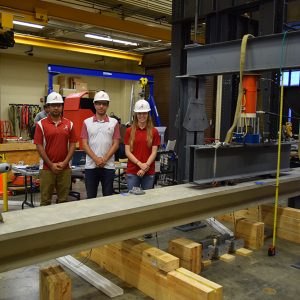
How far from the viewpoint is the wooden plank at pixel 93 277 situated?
3.37 metres

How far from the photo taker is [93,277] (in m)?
3.59

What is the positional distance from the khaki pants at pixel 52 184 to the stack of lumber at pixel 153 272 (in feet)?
3.43

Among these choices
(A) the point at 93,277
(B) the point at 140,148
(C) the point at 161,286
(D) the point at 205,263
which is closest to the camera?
(C) the point at 161,286

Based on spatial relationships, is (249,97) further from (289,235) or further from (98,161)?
(289,235)

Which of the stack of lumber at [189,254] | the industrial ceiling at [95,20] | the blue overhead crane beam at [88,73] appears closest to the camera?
the stack of lumber at [189,254]

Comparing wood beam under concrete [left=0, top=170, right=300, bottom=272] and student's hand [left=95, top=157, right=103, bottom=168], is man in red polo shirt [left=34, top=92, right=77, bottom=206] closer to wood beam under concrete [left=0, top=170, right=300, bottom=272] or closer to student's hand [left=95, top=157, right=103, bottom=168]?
student's hand [left=95, top=157, right=103, bottom=168]

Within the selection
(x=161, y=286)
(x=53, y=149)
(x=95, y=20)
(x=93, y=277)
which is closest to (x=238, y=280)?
(x=161, y=286)

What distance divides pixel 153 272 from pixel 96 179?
1.69 metres

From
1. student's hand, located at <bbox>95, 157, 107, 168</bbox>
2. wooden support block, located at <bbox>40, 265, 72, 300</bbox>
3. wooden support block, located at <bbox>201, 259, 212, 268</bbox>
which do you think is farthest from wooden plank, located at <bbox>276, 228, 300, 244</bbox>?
wooden support block, located at <bbox>40, 265, 72, 300</bbox>

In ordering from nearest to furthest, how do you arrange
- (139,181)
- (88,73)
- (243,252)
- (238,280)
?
(238,280), (243,252), (139,181), (88,73)

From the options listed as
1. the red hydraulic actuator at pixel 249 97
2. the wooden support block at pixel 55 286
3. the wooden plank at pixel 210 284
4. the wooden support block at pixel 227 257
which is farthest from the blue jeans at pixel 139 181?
the wooden support block at pixel 55 286

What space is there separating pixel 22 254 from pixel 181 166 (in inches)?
128

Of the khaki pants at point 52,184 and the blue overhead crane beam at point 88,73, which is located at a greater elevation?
the blue overhead crane beam at point 88,73

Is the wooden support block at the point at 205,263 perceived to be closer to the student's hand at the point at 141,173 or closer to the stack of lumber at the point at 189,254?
the stack of lumber at the point at 189,254
